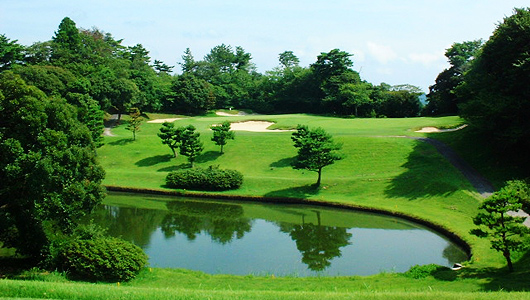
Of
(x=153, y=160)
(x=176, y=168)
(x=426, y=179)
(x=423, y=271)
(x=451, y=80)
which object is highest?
(x=451, y=80)

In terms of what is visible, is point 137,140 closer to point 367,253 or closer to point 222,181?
point 222,181

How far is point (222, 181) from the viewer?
33.2 metres

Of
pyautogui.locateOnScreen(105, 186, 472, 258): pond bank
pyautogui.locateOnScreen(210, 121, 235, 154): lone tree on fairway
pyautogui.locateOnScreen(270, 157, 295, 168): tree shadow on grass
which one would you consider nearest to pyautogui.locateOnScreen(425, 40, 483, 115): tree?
pyautogui.locateOnScreen(270, 157, 295, 168): tree shadow on grass

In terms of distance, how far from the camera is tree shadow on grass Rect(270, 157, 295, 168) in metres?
37.6

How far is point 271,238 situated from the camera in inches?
914

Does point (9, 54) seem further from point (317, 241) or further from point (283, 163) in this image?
point (317, 241)

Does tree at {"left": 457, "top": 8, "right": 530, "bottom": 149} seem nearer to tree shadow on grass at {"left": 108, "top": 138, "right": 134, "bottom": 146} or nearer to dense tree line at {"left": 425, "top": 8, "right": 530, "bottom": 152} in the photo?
dense tree line at {"left": 425, "top": 8, "right": 530, "bottom": 152}

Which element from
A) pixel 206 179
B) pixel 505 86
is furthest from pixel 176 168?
pixel 505 86

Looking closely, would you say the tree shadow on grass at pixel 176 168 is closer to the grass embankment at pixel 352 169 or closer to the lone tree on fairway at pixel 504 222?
the grass embankment at pixel 352 169

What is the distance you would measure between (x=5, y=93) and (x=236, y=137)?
93.5 feet

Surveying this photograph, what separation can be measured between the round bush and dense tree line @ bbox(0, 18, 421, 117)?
3505cm

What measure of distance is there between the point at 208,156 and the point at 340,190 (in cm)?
1441

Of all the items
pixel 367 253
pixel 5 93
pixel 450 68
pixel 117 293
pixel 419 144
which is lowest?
pixel 367 253

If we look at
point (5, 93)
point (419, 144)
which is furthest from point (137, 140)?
→ point (5, 93)
